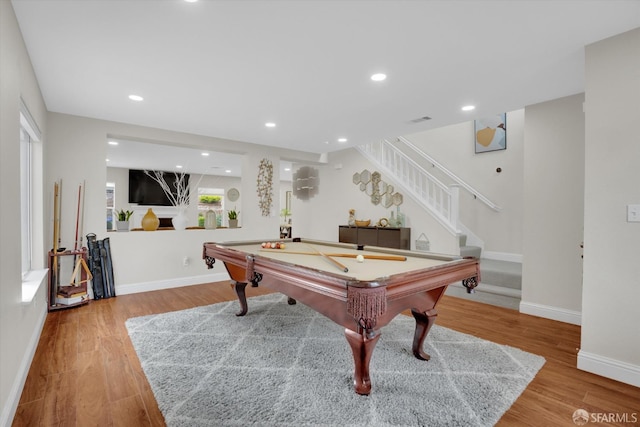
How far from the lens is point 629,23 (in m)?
1.98

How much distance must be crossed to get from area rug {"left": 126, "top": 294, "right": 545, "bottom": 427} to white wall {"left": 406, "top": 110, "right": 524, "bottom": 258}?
9.82 feet

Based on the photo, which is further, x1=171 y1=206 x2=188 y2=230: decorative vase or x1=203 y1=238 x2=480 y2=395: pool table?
x1=171 y1=206 x2=188 y2=230: decorative vase

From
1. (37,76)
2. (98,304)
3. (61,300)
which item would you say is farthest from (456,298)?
(37,76)

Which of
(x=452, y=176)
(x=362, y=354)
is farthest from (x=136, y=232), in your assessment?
(x=452, y=176)

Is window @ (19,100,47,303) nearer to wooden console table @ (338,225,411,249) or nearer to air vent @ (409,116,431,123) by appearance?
air vent @ (409,116,431,123)

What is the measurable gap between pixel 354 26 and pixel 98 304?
13.5 ft

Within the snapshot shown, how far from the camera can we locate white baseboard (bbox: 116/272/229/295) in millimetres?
4151

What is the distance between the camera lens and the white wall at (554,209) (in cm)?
311

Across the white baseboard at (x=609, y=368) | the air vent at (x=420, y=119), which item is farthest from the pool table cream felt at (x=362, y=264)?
the air vent at (x=420, y=119)

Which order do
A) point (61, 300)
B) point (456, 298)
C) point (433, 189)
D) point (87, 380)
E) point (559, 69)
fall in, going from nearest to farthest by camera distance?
1. point (87, 380)
2. point (559, 69)
3. point (61, 300)
4. point (456, 298)
5. point (433, 189)

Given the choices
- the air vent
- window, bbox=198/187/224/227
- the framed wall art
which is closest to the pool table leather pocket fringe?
the air vent

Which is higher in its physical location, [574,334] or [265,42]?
[265,42]

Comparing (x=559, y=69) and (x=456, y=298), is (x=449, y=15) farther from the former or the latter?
(x=456, y=298)

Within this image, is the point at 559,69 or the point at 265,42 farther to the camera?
the point at 559,69
